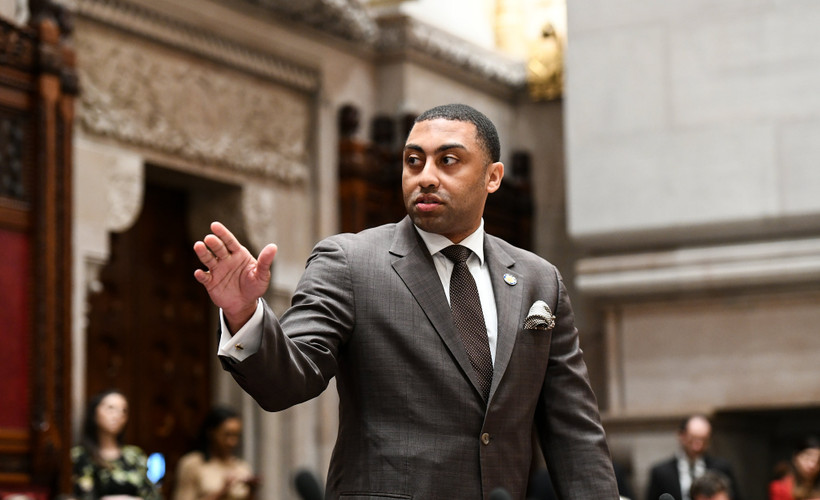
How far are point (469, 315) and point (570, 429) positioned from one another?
339 mm

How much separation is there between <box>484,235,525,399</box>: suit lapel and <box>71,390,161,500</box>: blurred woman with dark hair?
4.54 m

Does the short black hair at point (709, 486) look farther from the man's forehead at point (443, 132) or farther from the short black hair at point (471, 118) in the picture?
the man's forehead at point (443, 132)

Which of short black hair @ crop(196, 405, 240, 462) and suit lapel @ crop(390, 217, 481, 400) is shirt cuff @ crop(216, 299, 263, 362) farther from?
short black hair @ crop(196, 405, 240, 462)

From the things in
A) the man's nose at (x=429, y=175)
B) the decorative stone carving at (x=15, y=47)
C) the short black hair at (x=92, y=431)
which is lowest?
the short black hair at (x=92, y=431)

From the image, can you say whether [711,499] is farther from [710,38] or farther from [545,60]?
[545,60]

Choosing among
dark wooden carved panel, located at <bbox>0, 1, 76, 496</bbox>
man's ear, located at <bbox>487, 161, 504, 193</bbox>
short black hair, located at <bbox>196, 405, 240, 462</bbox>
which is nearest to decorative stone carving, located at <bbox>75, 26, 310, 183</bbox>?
dark wooden carved panel, located at <bbox>0, 1, 76, 496</bbox>

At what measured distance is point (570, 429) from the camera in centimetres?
292

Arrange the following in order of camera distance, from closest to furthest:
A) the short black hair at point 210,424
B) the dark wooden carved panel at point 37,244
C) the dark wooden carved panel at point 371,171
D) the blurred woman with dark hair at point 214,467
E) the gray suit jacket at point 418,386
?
the gray suit jacket at point 418,386 → the dark wooden carved panel at point 37,244 → the blurred woman with dark hair at point 214,467 → the short black hair at point 210,424 → the dark wooden carved panel at point 371,171

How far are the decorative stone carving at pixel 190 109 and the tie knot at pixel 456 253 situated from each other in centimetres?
586

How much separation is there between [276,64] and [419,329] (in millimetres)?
7322

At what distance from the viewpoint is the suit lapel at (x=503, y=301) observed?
2.80 metres

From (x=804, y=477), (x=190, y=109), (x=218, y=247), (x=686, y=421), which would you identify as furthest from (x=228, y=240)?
(x=190, y=109)

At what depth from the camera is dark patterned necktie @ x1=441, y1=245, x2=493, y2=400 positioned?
2.80 metres

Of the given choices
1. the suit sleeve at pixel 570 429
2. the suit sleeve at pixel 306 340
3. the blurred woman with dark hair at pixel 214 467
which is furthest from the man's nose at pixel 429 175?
the blurred woman with dark hair at pixel 214 467
